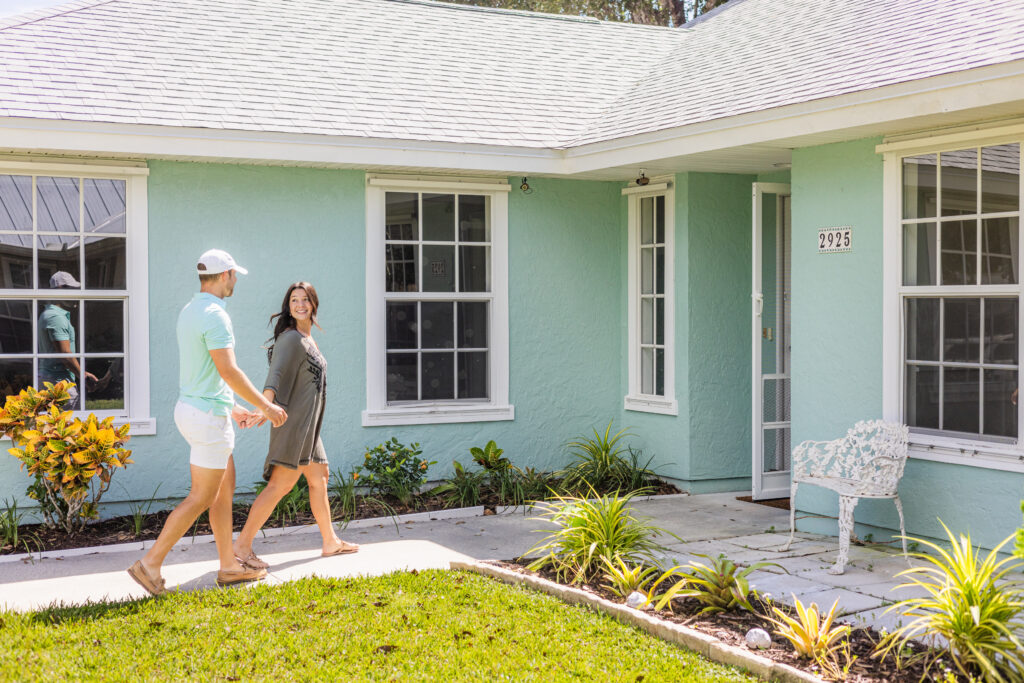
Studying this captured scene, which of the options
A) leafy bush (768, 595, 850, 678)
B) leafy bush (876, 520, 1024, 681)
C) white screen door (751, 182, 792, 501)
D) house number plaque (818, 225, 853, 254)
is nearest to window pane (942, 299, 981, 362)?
house number plaque (818, 225, 853, 254)

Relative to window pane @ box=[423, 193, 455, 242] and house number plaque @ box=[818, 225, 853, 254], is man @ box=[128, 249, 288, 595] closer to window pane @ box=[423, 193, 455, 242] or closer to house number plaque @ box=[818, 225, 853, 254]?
Result: window pane @ box=[423, 193, 455, 242]

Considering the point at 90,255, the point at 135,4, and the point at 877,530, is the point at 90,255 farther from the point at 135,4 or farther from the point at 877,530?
the point at 877,530

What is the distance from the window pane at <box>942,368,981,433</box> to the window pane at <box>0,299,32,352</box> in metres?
6.60

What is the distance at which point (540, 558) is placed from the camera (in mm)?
6613

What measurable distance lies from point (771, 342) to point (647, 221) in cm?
166

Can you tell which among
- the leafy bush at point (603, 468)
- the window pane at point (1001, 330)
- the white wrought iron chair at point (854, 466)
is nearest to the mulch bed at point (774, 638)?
the white wrought iron chair at point (854, 466)

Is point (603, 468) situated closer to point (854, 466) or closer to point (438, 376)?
point (438, 376)

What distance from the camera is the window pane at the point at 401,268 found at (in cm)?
909

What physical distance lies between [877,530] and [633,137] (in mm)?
3603

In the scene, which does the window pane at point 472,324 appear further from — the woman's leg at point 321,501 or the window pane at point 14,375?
the window pane at point 14,375

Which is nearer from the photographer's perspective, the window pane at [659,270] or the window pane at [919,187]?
the window pane at [919,187]

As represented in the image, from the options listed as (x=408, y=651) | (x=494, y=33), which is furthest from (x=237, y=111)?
(x=408, y=651)

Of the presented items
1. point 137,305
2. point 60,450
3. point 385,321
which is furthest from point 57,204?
point 385,321

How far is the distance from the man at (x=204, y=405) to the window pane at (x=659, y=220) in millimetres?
4853
